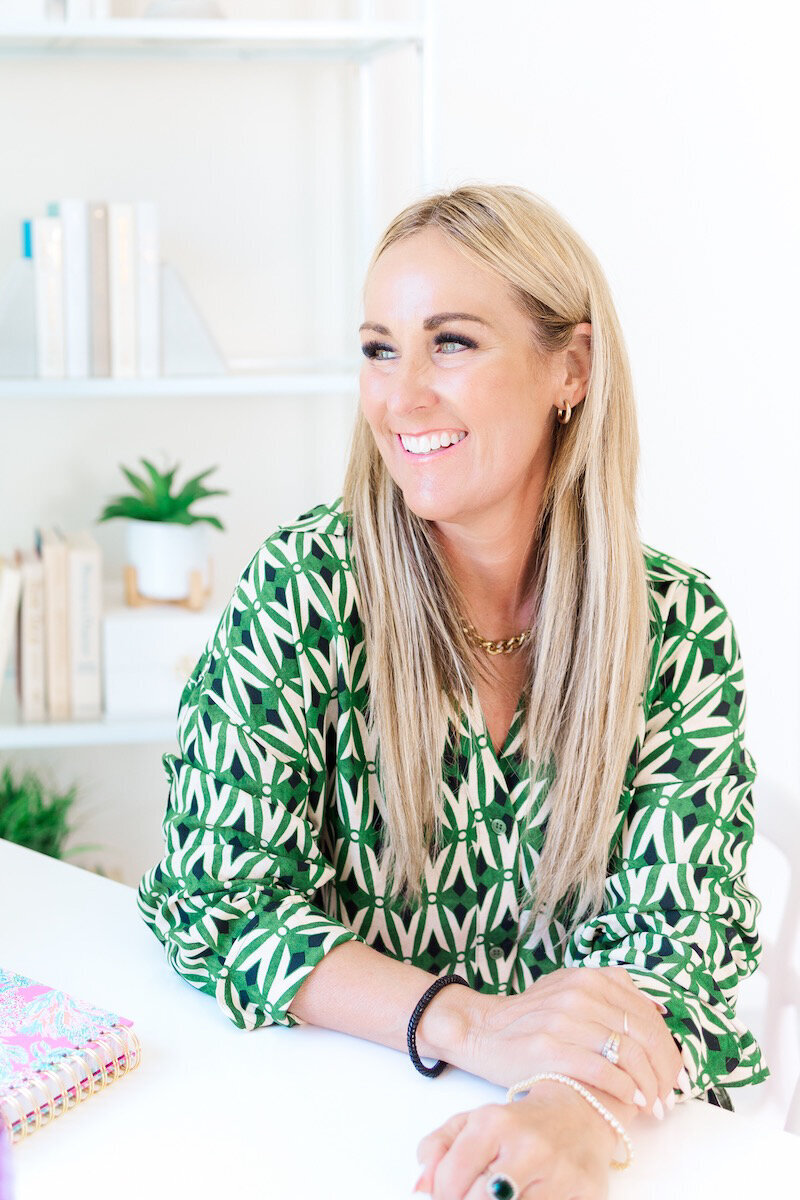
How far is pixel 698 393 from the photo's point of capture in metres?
2.59

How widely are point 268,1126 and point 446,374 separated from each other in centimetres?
67

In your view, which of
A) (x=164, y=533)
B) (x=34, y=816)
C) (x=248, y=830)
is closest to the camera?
(x=248, y=830)

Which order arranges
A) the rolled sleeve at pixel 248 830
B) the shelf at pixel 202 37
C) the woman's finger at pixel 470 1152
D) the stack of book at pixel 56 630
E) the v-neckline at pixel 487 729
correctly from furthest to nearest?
the stack of book at pixel 56 630
the shelf at pixel 202 37
the v-neckline at pixel 487 729
the rolled sleeve at pixel 248 830
the woman's finger at pixel 470 1152

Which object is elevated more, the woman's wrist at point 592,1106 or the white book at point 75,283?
the white book at point 75,283

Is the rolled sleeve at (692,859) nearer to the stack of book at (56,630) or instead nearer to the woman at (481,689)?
the woman at (481,689)

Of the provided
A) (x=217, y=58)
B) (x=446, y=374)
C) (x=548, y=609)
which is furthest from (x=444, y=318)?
(x=217, y=58)

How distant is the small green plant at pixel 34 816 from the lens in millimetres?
2348

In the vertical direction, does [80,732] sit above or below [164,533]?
below

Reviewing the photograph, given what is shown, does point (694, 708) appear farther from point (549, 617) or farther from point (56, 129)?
point (56, 129)

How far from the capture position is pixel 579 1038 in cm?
96

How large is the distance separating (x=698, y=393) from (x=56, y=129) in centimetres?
127

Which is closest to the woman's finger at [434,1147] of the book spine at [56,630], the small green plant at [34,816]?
the book spine at [56,630]

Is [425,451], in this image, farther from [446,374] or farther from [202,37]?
[202,37]

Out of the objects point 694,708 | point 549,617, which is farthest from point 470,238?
point 694,708
